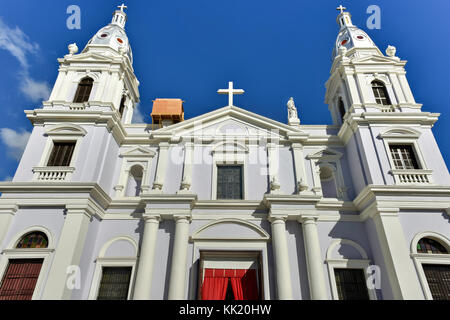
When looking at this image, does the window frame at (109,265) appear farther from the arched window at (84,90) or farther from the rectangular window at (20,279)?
the arched window at (84,90)

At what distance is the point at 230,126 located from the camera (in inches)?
599

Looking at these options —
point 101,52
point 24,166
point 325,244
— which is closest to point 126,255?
point 24,166

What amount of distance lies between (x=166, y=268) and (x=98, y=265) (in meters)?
2.83

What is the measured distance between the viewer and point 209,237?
11.6 meters

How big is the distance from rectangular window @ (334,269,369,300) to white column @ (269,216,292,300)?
220 centimetres

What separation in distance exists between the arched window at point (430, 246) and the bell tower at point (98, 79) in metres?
14.6

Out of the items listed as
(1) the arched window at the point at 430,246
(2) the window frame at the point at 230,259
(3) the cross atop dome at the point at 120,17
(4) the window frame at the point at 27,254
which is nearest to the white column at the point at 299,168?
(2) the window frame at the point at 230,259

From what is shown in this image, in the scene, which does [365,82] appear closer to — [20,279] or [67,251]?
[67,251]

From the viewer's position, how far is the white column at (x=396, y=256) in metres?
9.31

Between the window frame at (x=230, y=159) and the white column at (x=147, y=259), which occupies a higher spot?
the window frame at (x=230, y=159)

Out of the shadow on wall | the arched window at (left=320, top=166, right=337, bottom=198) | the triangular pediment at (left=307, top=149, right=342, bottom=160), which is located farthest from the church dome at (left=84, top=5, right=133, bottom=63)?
the shadow on wall

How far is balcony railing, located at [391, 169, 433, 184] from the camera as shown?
37.7 ft

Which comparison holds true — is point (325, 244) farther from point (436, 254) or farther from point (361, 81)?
point (361, 81)

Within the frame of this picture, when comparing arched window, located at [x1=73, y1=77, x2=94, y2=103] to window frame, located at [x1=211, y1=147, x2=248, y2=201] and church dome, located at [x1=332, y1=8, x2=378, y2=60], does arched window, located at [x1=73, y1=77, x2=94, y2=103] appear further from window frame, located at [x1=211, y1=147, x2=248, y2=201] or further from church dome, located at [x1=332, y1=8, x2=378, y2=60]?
church dome, located at [x1=332, y1=8, x2=378, y2=60]
